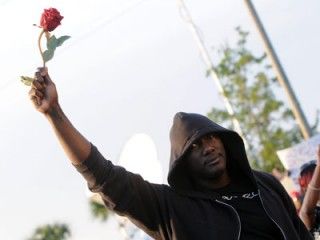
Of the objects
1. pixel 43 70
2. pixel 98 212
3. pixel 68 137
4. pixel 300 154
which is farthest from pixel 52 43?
pixel 98 212

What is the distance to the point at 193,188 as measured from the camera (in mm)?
3883

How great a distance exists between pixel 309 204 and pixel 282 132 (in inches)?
1004

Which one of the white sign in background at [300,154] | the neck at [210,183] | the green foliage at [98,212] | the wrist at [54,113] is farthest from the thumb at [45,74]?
the green foliage at [98,212]

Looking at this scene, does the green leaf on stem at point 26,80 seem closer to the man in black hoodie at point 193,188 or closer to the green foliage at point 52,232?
the man in black hoodie at point 193,188

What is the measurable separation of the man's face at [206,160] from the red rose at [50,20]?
0.95 meters

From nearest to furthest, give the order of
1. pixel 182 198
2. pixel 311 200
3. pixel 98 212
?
pixel 182 198, pixel 311 200, pixel 98 212

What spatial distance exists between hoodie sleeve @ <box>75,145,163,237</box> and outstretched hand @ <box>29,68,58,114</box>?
0.31 metres

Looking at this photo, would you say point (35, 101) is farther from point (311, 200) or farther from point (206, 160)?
point (311, 200)

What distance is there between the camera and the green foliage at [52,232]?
2419 inches

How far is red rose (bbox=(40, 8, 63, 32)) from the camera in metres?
3.30

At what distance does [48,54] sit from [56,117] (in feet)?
0.85

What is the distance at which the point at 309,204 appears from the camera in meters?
4.97

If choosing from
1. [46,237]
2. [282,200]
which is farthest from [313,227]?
[46,237]

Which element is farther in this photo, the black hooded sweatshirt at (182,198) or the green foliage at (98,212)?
the green foliage at (98,212)
